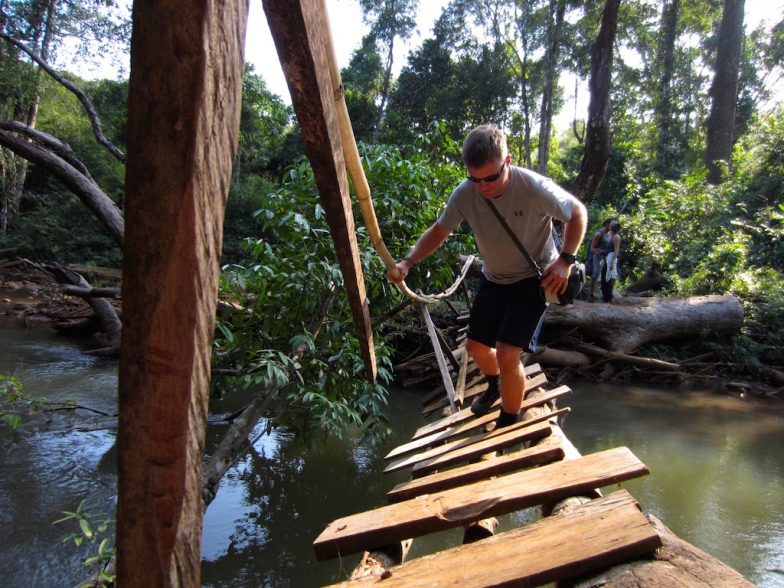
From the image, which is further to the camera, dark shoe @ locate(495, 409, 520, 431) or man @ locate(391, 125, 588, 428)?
dark shoe @ locate(495, 409, 520, 431)

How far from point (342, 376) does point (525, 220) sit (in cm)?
164

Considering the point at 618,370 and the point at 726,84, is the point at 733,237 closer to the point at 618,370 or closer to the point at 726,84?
the point at 618,370

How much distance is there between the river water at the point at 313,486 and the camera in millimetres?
3201

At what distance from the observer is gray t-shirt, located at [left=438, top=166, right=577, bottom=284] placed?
2.27m

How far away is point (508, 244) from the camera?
244 cm

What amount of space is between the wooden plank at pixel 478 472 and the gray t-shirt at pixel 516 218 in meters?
0.89

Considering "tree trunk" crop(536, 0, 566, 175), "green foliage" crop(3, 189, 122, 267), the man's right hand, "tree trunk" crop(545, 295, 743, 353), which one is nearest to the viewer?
the man's right hand

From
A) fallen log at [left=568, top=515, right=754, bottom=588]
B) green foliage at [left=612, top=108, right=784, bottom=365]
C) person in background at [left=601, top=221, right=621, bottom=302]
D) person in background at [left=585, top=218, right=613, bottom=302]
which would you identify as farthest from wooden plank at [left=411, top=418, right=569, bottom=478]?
green foliage at [left=612, top=108, right=784, bottom=365]

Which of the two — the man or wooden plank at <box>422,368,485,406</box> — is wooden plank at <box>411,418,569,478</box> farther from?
wooden plank at <box>422,368,485,406</box>

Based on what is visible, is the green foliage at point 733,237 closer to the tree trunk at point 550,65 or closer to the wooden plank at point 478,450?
the tree trunk at point 550,65

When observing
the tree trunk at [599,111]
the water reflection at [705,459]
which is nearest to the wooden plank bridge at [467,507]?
the water reflection at [705,459]

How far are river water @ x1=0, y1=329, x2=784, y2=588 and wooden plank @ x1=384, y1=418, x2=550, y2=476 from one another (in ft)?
4.13

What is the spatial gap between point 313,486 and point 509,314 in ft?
8.63

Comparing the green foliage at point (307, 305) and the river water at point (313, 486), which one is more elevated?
the green foliage at point (307, 305)
